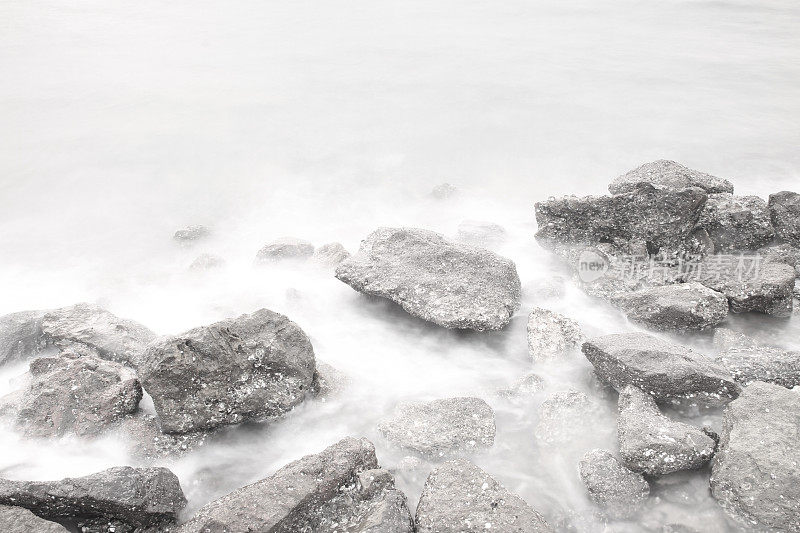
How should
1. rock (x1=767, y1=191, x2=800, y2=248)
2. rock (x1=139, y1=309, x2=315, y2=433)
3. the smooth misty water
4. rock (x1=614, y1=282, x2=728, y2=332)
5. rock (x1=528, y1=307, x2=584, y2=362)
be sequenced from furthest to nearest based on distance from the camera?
rock (x1=767, y1=191, x2=800, y2=248), rock (x1=614, y1=282, x2=728, y2=332), rock (x1=528, y1=307, x2=584, y2=362), the smooth misty water, rock (x1=139, y1=309, x2=315, y2=433)

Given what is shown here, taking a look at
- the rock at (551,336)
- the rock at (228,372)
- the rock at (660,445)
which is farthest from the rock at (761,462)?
the rock at (228,372)

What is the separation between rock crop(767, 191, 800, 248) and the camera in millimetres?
5562

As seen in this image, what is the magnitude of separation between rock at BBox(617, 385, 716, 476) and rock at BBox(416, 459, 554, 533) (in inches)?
28.1

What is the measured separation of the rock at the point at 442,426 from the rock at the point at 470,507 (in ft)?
1.22

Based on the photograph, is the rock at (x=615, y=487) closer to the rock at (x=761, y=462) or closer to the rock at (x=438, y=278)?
the rock at (x=761, y=462)

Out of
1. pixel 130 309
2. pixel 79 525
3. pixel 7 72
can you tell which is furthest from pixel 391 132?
pixel 7 72

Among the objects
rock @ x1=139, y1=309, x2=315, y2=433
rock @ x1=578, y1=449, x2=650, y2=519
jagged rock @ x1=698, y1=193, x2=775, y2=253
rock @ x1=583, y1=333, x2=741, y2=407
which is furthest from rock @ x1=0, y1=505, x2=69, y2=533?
jagged rock @ x1=698, y1=193, x2=775, y2=253

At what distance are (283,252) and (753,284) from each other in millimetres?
4477

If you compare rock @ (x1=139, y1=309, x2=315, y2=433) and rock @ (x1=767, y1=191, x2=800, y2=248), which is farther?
rock @ (x1=767, y1=191, x2=800, y2=248)

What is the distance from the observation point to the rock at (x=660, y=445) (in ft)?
10.4

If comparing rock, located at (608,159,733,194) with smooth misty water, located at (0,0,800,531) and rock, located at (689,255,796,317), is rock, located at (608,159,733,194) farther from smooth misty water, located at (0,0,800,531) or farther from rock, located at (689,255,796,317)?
smooth misty water, located at (0,0,800,531)

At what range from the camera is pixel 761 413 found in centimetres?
333

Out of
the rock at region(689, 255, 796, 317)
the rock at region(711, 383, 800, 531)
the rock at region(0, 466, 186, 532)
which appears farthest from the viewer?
the rock at region(689, 255, 796, 317)

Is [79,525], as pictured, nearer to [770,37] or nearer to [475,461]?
[475,461]
